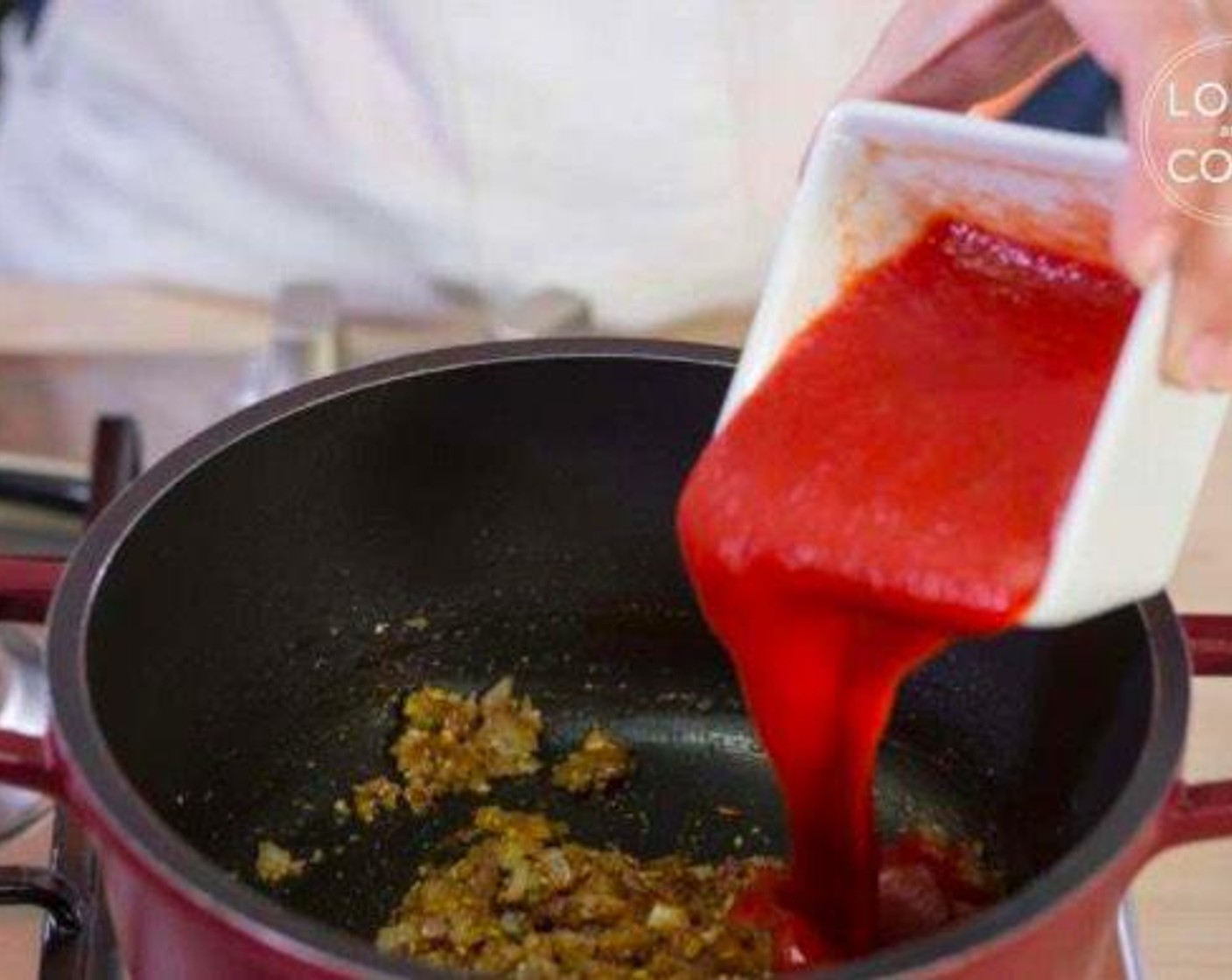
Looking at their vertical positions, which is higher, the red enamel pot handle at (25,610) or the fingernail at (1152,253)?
the fingernail at (1152,253)

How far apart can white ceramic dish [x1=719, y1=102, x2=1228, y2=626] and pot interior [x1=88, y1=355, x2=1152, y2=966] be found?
0.11m

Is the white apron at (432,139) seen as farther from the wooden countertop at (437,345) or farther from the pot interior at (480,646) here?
the pot interior at (480,646)

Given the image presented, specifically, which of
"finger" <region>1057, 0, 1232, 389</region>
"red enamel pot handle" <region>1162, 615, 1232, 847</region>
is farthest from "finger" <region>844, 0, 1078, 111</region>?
"red enamel pot handle" <region>1162, 615, 1232, 847</region>

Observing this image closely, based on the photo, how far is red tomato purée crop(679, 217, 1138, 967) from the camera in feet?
2.23

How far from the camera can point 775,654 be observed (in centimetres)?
73

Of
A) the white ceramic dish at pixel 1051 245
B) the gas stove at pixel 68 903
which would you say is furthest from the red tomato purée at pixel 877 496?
the gas stove at pixel 68 903

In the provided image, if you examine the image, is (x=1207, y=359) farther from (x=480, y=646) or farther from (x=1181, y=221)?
(x=480, y=646)

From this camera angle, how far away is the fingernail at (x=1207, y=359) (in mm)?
636

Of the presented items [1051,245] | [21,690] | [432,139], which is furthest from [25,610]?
[432,139]

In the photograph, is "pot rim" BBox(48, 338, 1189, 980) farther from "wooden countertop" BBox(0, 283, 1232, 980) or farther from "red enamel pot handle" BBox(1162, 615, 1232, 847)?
"wooden countertop" BBox(0, 283, 1232, 980)

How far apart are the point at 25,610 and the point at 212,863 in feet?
0.48

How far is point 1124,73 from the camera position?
2.27ft

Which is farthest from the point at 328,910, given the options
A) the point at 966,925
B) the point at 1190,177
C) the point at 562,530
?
the point at 1190,177

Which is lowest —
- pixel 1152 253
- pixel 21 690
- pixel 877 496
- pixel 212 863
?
pixel 21 690
